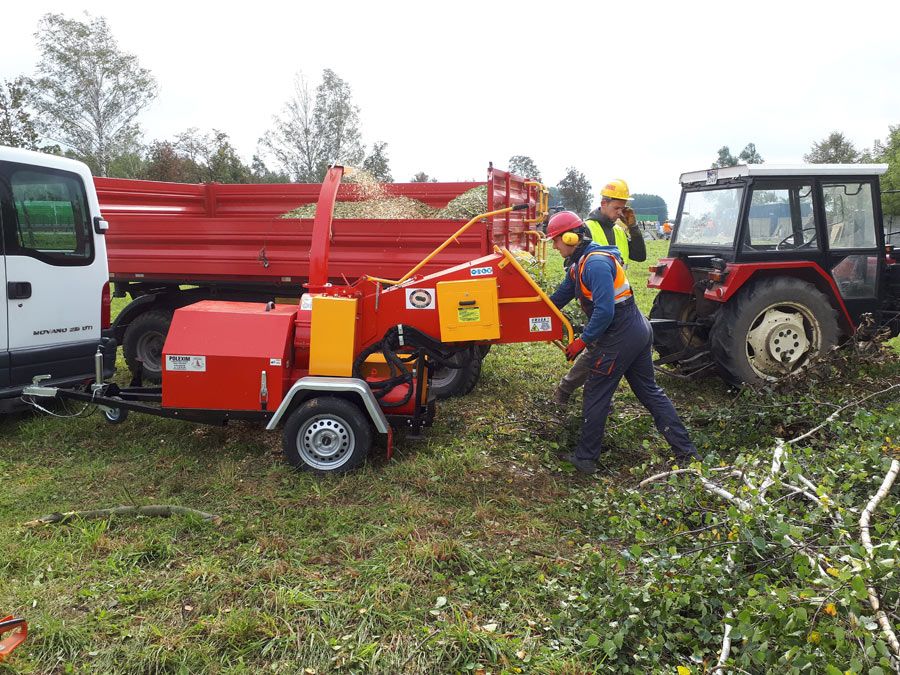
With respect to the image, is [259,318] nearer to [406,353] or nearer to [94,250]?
[406,353]

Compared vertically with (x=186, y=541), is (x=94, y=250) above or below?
above

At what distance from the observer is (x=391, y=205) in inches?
250

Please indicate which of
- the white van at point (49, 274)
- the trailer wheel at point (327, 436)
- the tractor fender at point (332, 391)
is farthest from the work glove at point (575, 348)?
the white van at point (49, 274)

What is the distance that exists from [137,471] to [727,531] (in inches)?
143

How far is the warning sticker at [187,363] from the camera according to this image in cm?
425

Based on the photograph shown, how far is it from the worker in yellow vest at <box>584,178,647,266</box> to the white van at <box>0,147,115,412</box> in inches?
159

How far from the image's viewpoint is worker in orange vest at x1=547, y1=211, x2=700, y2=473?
411 cm

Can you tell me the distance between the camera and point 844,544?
2.46 metres

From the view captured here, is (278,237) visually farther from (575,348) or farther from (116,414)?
(575,348)

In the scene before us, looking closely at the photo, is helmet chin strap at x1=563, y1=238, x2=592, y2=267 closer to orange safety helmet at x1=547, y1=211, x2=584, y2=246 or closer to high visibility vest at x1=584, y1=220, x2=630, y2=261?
orange safety helmet at x1=547, y1=211, x2=584, y2=246

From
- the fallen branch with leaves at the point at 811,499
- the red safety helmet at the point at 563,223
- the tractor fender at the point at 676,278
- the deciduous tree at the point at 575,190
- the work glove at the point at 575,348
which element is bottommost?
the fallen branch with leaves at the point at 811,499

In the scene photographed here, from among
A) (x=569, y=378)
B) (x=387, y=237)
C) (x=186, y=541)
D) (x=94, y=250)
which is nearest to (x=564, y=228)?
(x=569, y=378)

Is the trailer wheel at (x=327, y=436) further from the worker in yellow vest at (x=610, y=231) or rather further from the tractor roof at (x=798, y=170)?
the tractor roof at (x=798, y=170)

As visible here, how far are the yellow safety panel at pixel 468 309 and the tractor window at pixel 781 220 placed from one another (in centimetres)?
275
